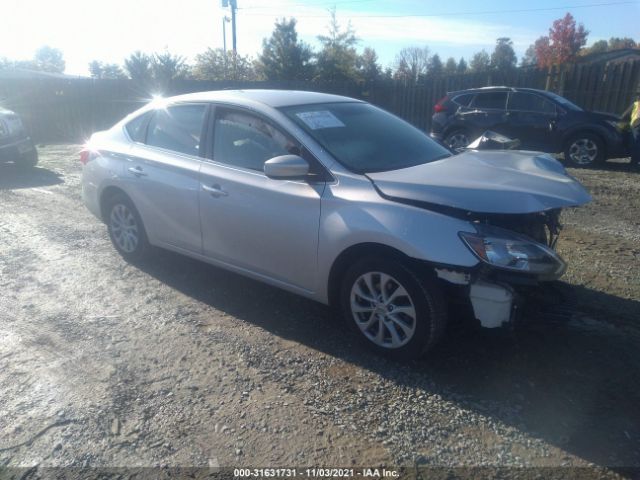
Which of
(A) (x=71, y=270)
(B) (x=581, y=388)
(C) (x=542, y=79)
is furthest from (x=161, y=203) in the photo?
(C) (x=542, y=79)

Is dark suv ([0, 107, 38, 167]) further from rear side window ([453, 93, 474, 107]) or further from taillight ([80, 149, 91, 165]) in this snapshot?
rear side window ([453, 93, 474, 107])

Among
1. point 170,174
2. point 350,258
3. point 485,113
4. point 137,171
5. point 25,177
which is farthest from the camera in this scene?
point 485,113

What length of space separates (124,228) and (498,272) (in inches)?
Result: 149

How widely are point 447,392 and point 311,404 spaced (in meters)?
0.81

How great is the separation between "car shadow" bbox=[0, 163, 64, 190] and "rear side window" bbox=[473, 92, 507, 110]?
8.82 meters

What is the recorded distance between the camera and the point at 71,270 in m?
5.30

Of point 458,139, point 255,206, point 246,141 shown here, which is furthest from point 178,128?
point 458,139

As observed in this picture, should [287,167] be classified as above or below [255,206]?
above

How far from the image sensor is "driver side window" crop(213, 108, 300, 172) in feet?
13.1

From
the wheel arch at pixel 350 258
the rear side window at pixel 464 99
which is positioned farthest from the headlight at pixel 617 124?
the wheel arch at pixel 350 258

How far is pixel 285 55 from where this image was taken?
35719 mm

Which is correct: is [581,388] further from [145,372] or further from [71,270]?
[71,270]

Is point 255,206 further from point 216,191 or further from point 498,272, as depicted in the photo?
point 498,272

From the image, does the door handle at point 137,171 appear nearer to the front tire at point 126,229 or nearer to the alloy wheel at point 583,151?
the front tire at point 126,229
